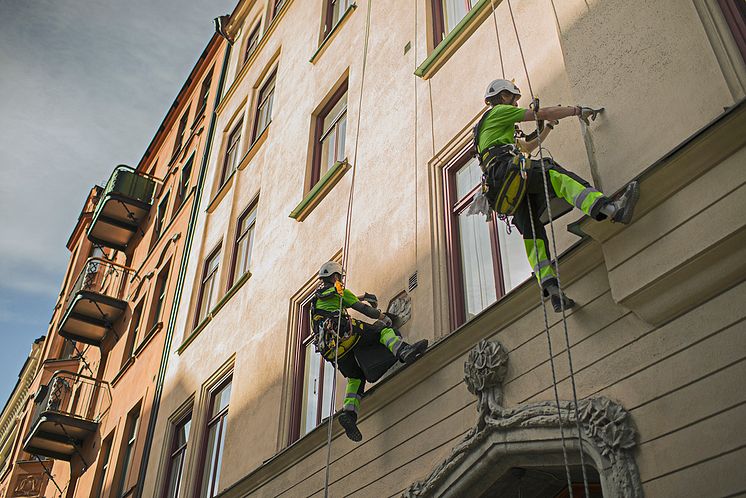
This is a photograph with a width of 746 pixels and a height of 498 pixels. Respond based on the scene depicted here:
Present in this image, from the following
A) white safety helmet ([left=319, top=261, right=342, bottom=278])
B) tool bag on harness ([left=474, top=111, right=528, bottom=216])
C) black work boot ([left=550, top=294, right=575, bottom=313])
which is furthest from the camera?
white safety helmet ([left=319, top=261, right=342, bottom=278])

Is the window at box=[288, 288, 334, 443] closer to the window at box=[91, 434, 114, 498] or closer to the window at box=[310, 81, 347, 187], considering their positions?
the window at box=[310, 81, 347, 187]

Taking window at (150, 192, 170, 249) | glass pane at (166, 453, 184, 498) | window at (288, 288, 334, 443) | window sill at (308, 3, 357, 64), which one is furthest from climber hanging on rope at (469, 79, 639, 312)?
window at (150, 192, 170, 249)

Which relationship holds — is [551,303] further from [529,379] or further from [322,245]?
[322,245]

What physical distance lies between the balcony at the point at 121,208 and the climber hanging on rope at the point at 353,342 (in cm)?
1827

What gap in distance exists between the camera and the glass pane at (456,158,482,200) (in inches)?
359

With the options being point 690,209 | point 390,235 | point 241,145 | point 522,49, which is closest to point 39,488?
point 241,145

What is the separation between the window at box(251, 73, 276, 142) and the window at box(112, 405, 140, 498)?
6716 millimetres

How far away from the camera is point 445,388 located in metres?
7.74

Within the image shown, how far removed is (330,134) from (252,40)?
30.6 ft

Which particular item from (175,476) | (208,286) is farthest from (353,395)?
(208,286)

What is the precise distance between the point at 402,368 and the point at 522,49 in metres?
3.67

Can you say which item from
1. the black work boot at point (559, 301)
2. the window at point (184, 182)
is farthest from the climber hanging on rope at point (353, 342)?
the window at point (184, 182)

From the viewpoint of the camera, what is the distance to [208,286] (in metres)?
17.1

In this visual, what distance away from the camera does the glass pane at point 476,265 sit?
824 centimetres
